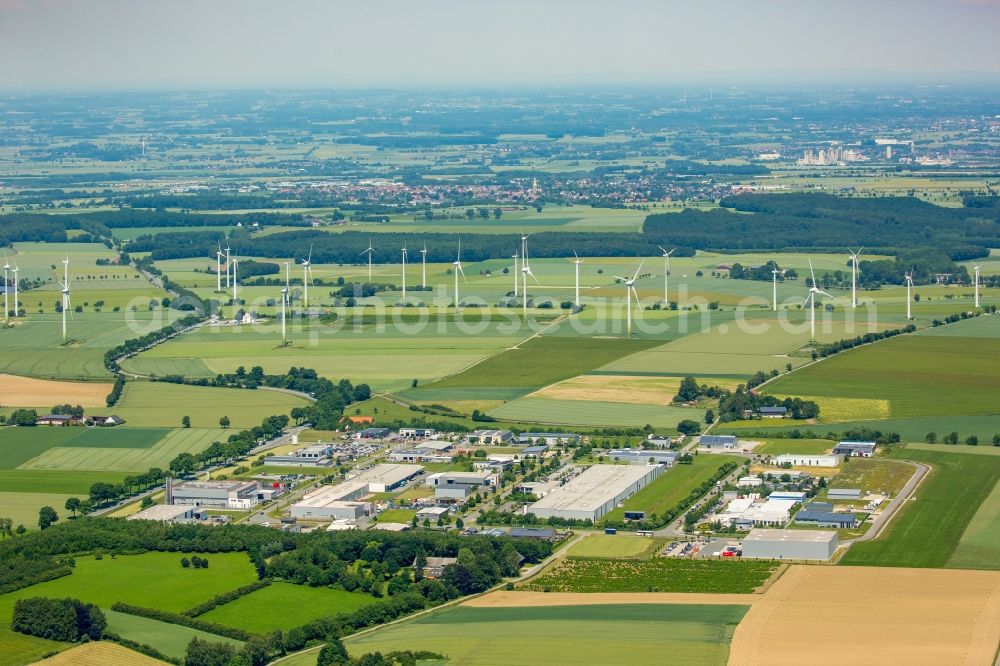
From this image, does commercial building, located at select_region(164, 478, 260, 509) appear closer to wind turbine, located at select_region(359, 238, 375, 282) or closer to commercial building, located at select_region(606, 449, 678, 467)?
commercial building, located at select_region(606, 449, 678, 467)

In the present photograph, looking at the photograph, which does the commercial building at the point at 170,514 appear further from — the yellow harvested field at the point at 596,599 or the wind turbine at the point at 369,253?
the wind turbine at the point at 369,253

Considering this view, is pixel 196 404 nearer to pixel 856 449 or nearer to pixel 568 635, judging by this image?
pixel 856 449

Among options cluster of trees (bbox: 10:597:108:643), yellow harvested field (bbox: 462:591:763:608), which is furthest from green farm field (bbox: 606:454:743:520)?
cluster of trees (bbox: 10:597:108:643)

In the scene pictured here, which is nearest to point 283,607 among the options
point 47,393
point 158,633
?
point 158,633

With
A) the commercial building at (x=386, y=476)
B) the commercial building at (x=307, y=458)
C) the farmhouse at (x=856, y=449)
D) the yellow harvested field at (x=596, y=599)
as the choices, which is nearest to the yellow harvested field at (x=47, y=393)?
the commercial building at (x=307, y=458)

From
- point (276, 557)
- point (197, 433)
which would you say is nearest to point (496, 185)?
point (197, 433)

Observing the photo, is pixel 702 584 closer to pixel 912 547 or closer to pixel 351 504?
pixel 912 547
